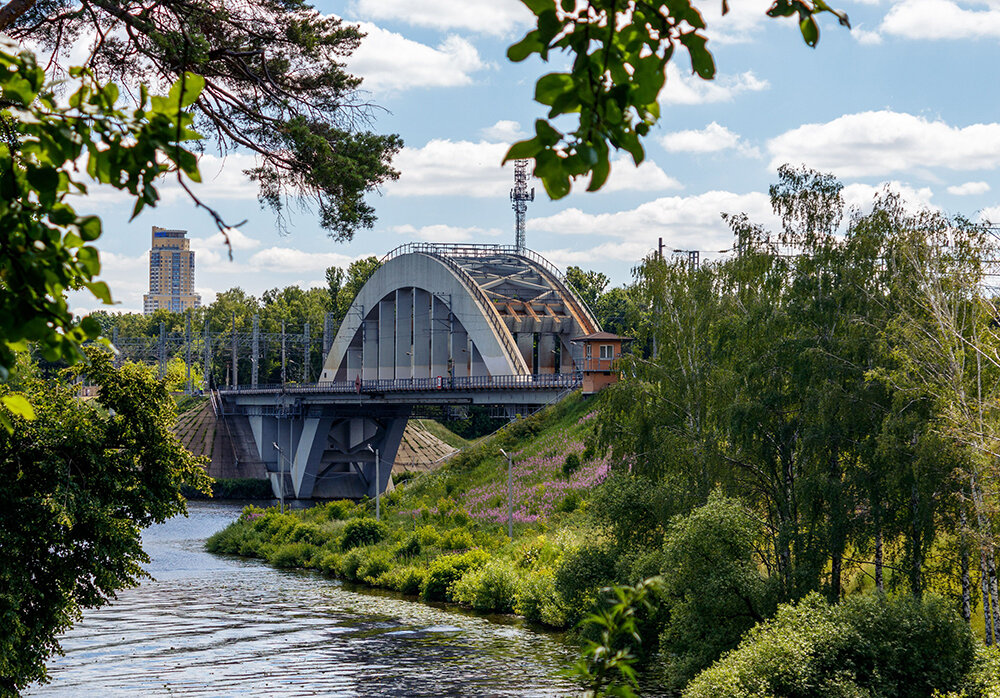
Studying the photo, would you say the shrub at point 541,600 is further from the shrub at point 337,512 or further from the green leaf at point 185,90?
the green leaf at point 185,90

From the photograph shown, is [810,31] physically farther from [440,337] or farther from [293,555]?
[440,337]

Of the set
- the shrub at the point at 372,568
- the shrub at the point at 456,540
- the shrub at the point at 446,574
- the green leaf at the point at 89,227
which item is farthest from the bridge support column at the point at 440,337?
the green leaf at the point at 89,227

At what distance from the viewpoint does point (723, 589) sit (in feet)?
86.7

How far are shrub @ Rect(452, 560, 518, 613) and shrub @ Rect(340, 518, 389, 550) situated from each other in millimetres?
12119

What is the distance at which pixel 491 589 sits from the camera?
130 ft

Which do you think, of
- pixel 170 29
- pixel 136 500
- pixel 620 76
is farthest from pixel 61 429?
pixel 620 76

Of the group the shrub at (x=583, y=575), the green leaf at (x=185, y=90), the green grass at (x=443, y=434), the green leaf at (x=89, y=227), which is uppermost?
the green leaf at (x=185, y=90)

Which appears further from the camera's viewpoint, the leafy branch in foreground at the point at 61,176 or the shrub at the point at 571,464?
the shrub at the point at 571,464

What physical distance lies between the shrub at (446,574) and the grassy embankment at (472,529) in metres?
0.04

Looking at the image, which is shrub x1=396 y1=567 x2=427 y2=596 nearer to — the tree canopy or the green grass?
the tree canopy

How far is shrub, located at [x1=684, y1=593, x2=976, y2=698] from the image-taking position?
22.3 meters

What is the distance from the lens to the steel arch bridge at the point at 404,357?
269 feet

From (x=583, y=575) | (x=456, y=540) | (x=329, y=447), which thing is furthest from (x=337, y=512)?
(x=329, y=447)

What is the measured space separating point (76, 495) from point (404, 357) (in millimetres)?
83005
